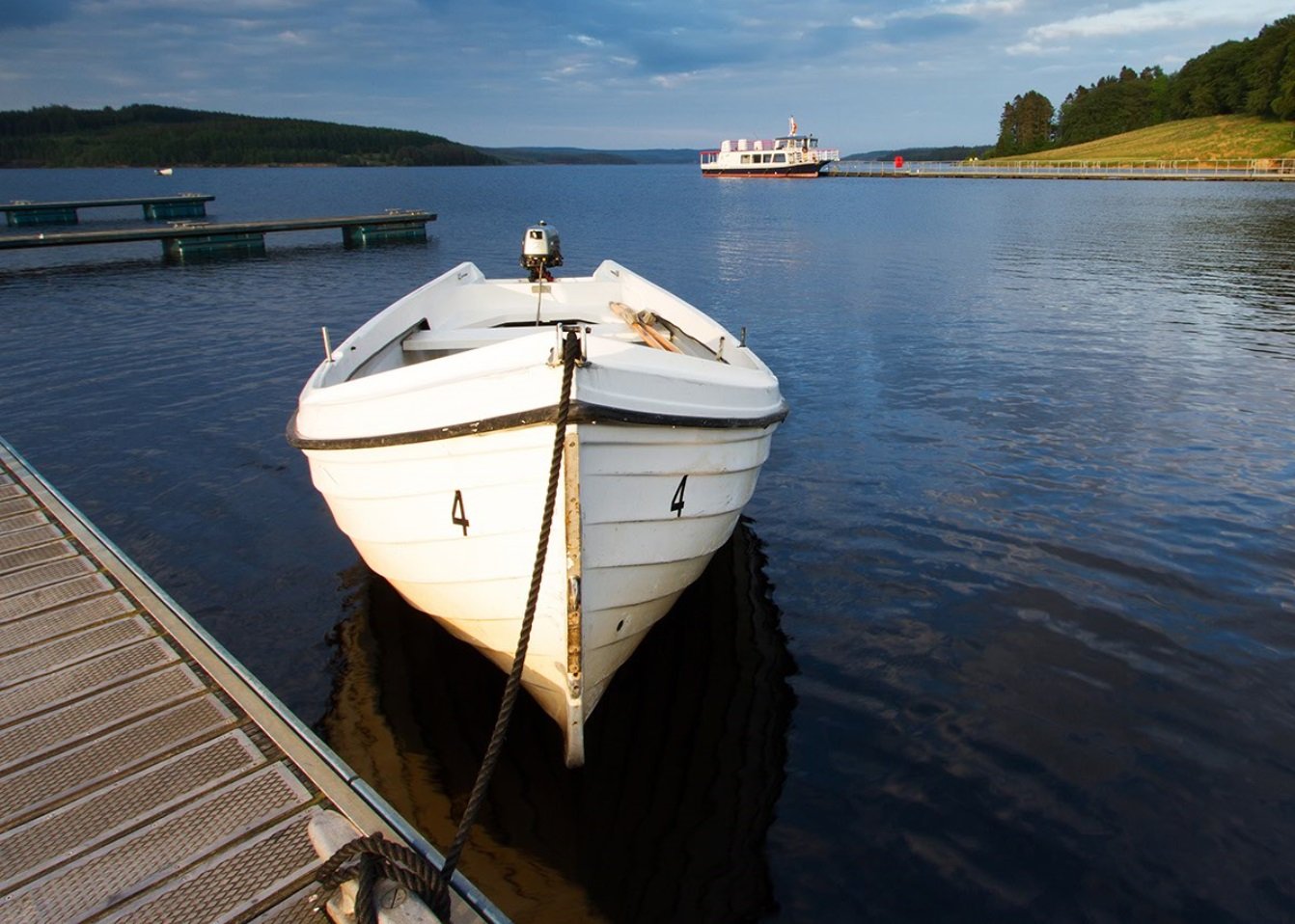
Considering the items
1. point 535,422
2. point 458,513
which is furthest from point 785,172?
point 535,422

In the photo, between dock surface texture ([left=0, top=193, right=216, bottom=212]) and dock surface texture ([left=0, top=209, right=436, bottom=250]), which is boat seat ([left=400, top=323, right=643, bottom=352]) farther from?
dock surface texture ([left=0, top=193, right=216, bottom=212])

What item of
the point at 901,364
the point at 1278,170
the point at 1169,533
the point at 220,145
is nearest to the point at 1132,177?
the point at 1278,170

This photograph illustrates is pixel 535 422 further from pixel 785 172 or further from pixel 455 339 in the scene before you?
pixel 785 172

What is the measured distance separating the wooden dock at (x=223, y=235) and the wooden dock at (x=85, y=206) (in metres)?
12.7

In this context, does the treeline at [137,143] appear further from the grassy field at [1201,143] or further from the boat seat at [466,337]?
the boat seat at [466,337]

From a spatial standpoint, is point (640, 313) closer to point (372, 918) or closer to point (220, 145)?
point (372, 918)

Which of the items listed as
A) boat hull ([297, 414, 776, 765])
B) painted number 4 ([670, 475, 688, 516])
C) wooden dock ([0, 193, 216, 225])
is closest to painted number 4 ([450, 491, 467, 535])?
boat hull ([297, 414, 776, 765])

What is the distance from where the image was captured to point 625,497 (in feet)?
15.6

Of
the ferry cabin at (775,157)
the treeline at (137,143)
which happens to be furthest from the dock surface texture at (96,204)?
the treeline at (137,143)

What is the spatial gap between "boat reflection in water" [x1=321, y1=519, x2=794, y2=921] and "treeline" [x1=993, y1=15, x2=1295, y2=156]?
115510 millimetres

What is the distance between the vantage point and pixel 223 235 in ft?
117

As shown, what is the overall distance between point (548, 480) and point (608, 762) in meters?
2.36

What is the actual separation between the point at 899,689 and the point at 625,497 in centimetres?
296

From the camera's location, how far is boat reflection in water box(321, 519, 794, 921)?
182 inches
